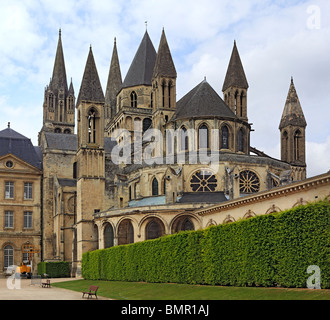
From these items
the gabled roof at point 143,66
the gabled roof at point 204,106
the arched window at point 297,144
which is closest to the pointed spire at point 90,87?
the gabled roof at point 204,106

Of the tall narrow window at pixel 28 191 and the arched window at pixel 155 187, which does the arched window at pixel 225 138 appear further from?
the tall narrow window at pixel 28 191

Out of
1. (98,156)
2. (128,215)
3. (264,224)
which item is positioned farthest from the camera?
(98,156)

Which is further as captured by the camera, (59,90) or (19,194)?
(59,90)

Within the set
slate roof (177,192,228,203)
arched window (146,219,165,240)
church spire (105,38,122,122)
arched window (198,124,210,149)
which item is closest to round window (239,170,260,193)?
slate roof (177,192,228,203)

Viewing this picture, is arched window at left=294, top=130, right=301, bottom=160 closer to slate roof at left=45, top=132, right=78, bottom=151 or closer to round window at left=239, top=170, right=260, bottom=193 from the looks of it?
round window at left=239, top=170, right=260, bottom=193

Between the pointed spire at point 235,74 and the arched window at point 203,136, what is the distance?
29.8 ft

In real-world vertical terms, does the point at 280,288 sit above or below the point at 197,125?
below

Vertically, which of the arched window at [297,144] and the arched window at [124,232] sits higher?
the arched window at [297,144]

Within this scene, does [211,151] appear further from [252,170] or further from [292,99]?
[292,99]

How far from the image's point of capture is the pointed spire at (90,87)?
67.7 metres

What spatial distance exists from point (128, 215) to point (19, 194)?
868 inches

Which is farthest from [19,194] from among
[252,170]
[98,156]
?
[252,170]
